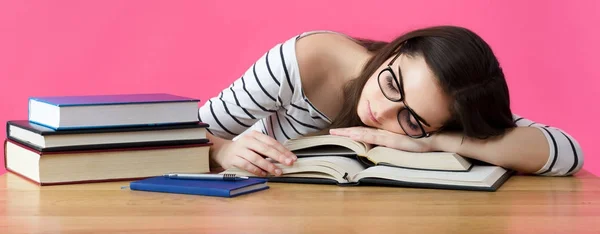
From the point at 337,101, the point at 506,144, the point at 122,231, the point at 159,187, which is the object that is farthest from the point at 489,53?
the point at 122,231

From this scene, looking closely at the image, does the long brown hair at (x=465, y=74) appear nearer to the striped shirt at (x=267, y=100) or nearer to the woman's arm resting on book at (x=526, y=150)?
the woman's arm resting on book at (x=526, y=150)

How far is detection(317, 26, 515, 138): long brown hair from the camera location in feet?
5.07

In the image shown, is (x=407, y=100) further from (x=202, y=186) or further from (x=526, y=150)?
(x=202, y=186)

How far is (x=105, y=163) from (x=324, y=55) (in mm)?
654

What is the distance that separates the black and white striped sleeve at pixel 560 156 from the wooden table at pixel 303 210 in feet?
0.45

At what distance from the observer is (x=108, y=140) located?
4.80ft

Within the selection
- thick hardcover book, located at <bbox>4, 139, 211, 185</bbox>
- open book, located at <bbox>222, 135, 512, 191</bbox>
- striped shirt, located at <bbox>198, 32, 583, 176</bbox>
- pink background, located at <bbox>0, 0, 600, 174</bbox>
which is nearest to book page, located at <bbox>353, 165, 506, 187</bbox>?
open book, located at <bbox>222, 135, 512, 191</bbox>

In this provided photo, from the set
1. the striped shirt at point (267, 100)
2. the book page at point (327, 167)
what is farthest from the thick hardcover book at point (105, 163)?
the striped shirt at point (267, 100)

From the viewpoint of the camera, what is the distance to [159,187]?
139 cm

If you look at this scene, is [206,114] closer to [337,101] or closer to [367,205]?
[337,101]

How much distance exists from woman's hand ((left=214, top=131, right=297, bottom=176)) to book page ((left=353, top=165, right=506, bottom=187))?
0.14 metres

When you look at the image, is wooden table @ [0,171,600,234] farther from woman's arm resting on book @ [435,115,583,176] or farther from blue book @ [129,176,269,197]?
woman's arm resting on book @ [435,115,583,176]

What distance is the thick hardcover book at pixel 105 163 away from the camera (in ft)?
4.72

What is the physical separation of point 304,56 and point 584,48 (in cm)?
165
